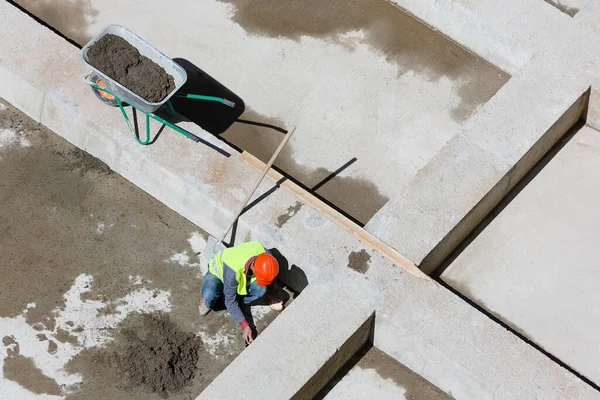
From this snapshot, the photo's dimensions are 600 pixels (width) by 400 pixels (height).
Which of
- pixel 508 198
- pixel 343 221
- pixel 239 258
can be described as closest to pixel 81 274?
pixel 239 258

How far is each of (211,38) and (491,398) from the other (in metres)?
4.90

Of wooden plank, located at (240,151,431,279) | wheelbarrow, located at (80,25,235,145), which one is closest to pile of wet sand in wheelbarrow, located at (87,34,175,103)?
wheelbarrow, located at (80,25,235,145)

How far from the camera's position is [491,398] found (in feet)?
26.8

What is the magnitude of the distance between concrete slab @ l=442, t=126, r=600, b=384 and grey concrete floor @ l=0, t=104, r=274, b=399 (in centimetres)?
207

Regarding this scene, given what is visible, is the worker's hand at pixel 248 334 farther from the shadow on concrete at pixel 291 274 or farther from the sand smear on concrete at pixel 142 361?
the shadow on concrete at pixel 291 274

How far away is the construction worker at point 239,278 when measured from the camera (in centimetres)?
848

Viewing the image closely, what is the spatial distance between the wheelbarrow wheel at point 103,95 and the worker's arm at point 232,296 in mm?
2062

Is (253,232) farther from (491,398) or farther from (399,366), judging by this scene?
(491,398)

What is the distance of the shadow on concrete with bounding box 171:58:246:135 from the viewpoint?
10.1 metres

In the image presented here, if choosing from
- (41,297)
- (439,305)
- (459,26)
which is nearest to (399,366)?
(439,305)

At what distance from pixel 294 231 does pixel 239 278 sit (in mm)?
666

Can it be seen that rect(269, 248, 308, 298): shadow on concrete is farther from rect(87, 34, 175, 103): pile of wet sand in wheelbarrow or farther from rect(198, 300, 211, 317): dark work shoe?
rect(87, 34, 175, 103): pile of wet sand in wheelbarrow

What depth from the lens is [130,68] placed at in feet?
31.1

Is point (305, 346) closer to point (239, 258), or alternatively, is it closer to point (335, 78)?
point (239, 258)
